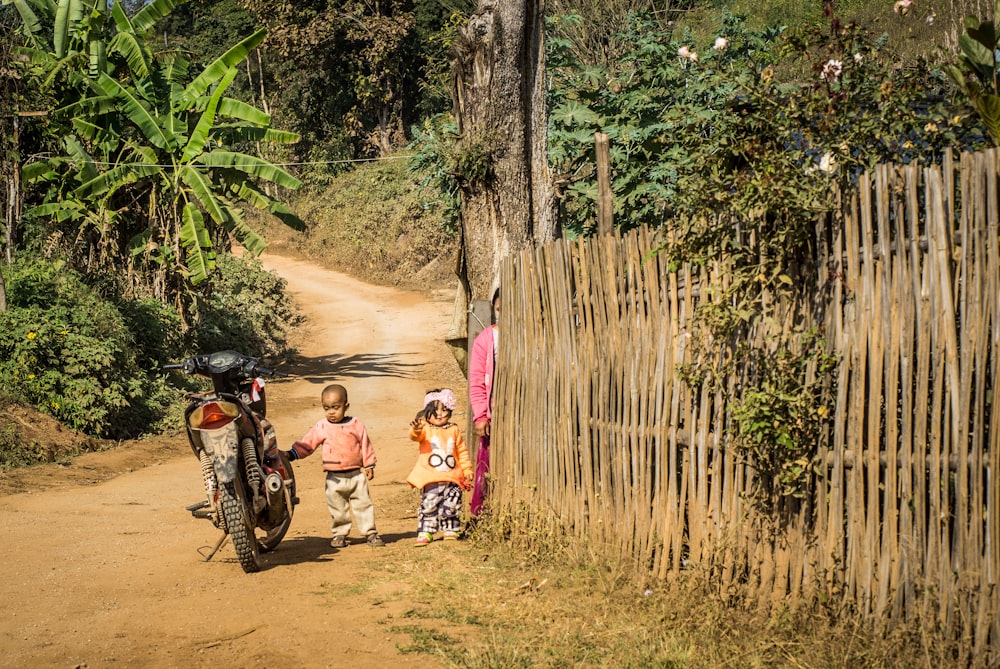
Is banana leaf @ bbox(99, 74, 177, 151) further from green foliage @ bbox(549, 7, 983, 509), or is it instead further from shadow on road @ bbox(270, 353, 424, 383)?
green foliage @ bbox(549, 7, 983, 509)

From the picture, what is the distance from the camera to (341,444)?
7441 millimetres

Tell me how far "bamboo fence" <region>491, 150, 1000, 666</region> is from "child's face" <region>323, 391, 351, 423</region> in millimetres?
1920

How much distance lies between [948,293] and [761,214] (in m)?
0.93

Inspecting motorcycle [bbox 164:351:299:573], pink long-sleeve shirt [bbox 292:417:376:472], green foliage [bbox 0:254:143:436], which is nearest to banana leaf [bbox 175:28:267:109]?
green foliage [bbox 0:254:143:436]

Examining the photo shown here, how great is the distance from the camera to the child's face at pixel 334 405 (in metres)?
7.38

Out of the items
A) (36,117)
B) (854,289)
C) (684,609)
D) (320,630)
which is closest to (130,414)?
(36,117)

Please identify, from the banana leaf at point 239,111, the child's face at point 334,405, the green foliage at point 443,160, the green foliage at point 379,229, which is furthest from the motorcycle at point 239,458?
the green foliage at point 379,229

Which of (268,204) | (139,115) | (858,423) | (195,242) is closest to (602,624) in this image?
(858,423)

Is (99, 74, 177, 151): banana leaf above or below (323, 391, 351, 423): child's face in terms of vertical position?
above

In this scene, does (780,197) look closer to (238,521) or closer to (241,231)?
(238,521)

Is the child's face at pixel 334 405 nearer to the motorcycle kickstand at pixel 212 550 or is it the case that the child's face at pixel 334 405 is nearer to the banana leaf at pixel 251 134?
the motorcycle kickstand at pixel 212 550

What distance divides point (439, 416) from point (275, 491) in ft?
4.02

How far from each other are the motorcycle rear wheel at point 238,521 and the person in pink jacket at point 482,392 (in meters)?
1.69

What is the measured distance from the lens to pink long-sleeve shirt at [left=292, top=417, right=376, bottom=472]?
24.4ft
